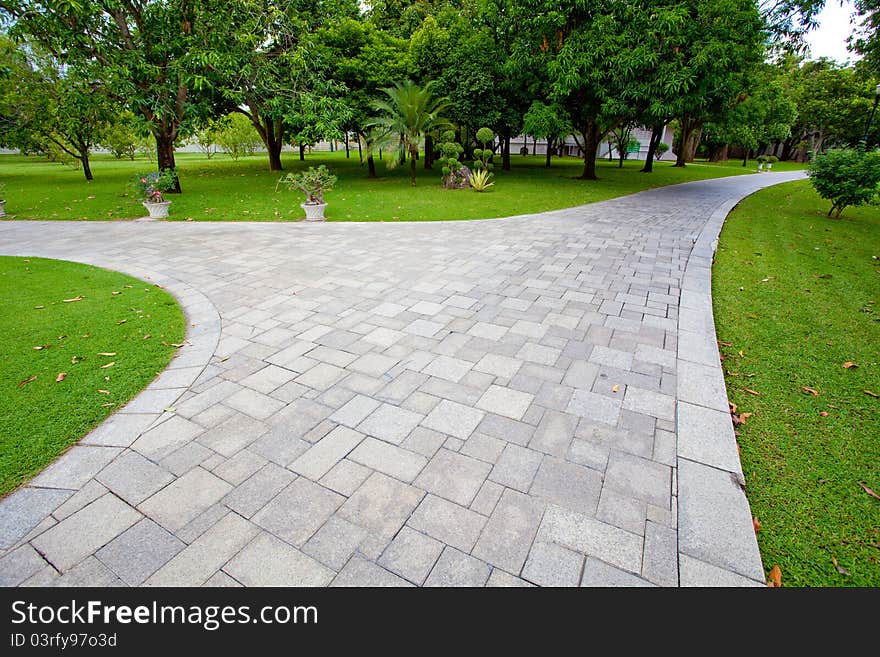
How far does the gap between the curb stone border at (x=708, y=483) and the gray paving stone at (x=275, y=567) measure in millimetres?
1645

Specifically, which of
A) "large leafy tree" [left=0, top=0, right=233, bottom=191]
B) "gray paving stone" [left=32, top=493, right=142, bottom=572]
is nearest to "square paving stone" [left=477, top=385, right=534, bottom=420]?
"gray paving stone" [left=32, top=493, right=142, bottom=572]

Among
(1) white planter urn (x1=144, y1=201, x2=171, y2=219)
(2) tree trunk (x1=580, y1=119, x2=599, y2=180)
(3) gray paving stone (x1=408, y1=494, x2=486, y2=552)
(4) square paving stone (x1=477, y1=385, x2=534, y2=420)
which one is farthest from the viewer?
(2) tree trunk (x1=580, y1=119, x2=599, y2=180)

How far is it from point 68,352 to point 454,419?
11.7ft

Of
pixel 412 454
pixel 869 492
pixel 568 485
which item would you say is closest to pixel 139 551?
pixel 412 454

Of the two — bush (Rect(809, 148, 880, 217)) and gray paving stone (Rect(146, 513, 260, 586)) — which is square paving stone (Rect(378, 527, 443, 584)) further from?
bush (Rect(809, 148, 880, 217))

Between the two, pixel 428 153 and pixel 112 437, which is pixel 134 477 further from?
pixel 428 153

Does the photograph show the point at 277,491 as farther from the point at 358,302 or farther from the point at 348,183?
the point at 348,183

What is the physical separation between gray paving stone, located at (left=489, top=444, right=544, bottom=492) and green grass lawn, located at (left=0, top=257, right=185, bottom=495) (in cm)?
268

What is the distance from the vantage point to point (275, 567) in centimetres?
196

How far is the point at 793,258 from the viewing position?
23.9 feet

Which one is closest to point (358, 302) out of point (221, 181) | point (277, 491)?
point (277, 491)

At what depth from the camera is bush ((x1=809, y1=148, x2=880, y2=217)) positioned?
957cm

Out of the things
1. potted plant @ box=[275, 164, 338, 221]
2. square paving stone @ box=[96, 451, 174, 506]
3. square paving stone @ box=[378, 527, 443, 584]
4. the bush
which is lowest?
square paving stone @ box=[378, 527, 443, 584]

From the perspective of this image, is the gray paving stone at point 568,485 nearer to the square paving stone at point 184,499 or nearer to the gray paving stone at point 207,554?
the gray paving stone at point 207,554
